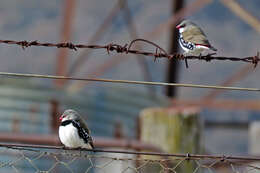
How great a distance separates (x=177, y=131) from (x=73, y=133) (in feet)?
6.82

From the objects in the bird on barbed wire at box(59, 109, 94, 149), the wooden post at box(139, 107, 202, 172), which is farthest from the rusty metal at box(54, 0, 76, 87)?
the bird on barbed wire at box(59, 109, 94, 149)

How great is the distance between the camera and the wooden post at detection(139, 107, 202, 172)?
7277 mm

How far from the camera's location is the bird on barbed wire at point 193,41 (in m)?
5.16

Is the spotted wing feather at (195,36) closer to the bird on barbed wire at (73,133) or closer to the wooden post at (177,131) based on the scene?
the bird on barbed wire at (73,133)

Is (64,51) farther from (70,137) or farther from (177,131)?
(70,137)

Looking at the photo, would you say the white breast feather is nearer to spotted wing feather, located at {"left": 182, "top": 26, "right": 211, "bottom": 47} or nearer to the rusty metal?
spotted wing feather, located at {"left": 182, "top": 26, "right": 211, "bottom": 47}

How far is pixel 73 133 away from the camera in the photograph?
538 cm

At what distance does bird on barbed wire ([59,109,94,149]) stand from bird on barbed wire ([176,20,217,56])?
79 centimetres

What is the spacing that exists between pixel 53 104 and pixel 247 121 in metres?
7.11

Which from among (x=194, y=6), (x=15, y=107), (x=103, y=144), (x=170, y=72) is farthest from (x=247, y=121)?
(x=103, y=144)

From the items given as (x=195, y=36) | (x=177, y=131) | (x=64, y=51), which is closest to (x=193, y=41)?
(x=195, y=36)

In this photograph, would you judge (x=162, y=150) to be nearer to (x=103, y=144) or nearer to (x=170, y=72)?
(x=103, y=144)

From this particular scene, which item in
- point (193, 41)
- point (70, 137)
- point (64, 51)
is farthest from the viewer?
point (64, 51)

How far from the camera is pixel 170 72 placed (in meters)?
16.5
